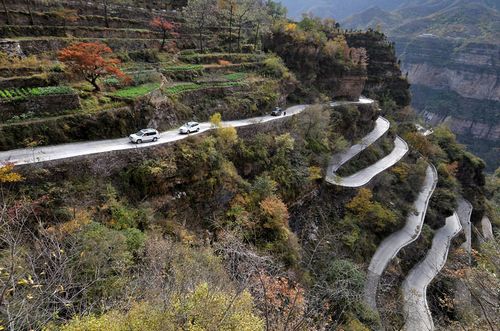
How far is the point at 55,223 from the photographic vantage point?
17.4m

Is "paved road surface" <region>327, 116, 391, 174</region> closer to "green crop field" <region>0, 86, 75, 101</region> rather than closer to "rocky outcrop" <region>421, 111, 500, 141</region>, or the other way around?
"green crop field" <region>0, 86, 75, 101</region>

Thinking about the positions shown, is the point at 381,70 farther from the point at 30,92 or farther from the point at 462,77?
the point at 462,77

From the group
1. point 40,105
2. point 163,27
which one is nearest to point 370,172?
point 163,27

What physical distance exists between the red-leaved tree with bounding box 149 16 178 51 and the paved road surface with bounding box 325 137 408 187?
29437 millimetres

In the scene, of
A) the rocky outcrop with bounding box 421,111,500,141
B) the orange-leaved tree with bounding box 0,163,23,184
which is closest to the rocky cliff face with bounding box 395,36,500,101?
the rocky outcrop with bounding box 421,111,500,141

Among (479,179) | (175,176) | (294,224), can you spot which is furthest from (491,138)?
(175,176)

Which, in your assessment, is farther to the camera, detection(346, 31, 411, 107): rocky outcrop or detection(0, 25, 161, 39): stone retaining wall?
detection(346, 31, 411, 107): rocky outcrop

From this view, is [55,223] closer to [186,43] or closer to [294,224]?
[294,224]

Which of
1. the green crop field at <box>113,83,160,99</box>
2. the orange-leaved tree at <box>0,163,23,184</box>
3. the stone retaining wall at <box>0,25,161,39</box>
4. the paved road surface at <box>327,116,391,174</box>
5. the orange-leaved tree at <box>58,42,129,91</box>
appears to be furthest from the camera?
the paved road surface at <box>327,116,391,174</box>

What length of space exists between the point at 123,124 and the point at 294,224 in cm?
1940

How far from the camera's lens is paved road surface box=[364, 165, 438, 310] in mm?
29514

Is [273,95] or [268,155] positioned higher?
[273,95]

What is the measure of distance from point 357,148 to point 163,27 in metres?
33.3

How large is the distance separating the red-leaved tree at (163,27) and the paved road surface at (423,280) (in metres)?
41.7
